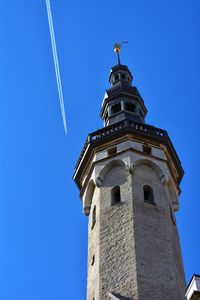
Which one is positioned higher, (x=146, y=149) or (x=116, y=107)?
(x=116, y=107)

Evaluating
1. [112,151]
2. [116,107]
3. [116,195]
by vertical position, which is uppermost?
[116,107]

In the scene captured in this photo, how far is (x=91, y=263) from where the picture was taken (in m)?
19.5

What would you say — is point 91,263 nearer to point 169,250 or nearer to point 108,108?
point 169,250

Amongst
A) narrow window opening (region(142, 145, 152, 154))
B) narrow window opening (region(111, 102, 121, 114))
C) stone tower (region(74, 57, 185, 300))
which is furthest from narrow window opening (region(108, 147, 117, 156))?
narrow window opening (region(111, 102, 121, 114))

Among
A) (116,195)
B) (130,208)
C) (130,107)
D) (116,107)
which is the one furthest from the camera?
(130,107)

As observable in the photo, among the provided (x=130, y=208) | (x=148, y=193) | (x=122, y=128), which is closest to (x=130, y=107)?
(x=122, y=128)

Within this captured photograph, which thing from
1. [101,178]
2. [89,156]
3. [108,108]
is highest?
[108,108]

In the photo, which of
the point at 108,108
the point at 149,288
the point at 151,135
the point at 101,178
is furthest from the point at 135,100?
the point at 149,288

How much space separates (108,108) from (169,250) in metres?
10.3

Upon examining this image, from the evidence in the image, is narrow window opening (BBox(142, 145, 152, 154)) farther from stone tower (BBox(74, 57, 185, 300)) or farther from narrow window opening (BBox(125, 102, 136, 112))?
narrow window opening (BBox(125, 102, 136, 112))

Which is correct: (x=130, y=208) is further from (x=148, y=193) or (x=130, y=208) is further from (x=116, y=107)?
(x=116, y=107)

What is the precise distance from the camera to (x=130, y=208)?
19938mm

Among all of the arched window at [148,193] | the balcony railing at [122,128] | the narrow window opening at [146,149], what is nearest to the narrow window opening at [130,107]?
the balcony railing at [122,128]

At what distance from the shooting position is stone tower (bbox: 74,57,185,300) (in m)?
17.6
